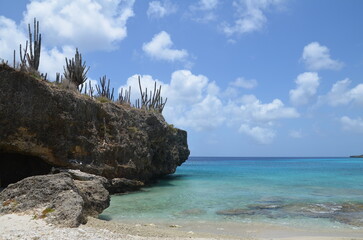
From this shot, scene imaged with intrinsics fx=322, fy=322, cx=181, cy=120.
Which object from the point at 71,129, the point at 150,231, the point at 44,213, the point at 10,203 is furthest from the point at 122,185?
the point at 44,213

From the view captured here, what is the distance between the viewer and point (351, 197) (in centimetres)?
1828

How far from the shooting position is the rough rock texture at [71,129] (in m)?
15.8

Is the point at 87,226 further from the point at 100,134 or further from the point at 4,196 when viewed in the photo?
the point at 100,134

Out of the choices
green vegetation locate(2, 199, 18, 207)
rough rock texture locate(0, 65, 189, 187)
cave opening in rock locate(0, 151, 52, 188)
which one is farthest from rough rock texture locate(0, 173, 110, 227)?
cave opening in rock locate(0, 151, 52, 188)

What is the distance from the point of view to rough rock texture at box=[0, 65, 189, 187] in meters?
15.8

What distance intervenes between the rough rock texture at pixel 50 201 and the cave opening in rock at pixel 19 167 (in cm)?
924

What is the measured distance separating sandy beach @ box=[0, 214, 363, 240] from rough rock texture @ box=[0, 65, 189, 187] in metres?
8.56

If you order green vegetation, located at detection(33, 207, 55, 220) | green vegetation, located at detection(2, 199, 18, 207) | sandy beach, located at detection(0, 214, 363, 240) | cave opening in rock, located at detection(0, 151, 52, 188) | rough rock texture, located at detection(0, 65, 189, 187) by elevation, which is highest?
rough rock texture, located at detection(0, 65, 189, 187)

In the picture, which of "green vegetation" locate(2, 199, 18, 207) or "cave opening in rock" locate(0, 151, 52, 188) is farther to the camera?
"cave opening in rock" locate(0, 151, 52, 188)

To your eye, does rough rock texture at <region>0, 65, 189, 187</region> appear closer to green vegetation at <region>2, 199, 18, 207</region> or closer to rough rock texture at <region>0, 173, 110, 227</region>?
rough rock texture at <region>0, 173, 110, 227</region>

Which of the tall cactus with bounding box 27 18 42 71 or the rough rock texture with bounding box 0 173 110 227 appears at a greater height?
the tall cactus with bounding box 27 18 42 71

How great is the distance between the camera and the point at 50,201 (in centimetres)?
904

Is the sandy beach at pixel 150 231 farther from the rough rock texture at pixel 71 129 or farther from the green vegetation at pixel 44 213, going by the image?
the rough rock texture at pixel 71 129

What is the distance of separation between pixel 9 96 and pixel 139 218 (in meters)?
8.95
